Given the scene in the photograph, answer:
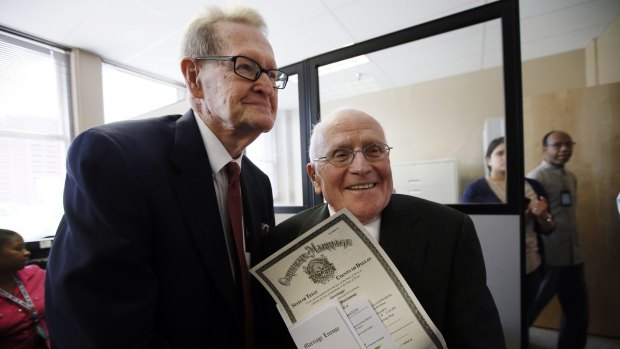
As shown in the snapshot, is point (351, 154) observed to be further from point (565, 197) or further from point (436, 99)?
point (436, 99)

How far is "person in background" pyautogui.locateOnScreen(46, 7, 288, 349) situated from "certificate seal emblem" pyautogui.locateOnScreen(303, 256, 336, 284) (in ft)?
0.71

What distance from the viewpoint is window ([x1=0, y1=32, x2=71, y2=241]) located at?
2658mm

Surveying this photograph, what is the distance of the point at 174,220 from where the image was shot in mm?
694

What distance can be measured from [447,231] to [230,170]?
66 centimetres

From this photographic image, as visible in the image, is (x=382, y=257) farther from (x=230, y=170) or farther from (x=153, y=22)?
Answer: (x=153, y=22)

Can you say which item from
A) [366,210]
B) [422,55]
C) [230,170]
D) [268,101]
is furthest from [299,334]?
[422,55]

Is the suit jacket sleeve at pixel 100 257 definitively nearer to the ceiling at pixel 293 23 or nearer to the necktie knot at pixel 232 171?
the necktie knot at pixel 232 171

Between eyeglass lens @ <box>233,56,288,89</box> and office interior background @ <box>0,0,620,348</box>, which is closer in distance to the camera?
eyeglass lens @ <box>233,56,288,89</box>

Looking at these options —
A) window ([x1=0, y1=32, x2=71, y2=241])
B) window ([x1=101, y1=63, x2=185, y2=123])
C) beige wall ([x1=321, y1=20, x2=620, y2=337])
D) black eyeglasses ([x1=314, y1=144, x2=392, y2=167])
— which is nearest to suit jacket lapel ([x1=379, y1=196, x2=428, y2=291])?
black eyeglasses ([x1=314, y1=144, x2=392, y2=167])

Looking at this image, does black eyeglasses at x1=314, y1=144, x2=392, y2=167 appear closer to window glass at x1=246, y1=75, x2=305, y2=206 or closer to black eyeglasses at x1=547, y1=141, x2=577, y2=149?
black eyeglasses at x1=547, y1=141, x2=577, y2=149

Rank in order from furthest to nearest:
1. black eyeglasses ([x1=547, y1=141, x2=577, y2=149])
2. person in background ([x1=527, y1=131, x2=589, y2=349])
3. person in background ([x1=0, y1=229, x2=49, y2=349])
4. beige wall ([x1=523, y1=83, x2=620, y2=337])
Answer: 1. beige wall ([x1=523, y1=83, x2=620, y2=337])
2. black eyeglasses ([x1=547, y1=141, x2=577, y2=149])
3. person in background ([x1=527, y1=131, x2=589, y2=349])
4. person in background ([x1=0, y1=229, x2=49, y2=349])

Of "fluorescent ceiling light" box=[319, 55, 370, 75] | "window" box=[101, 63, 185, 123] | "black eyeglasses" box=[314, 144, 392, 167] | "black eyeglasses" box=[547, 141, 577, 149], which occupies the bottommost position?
"black eyeglasses" box=[314, 144, 392, 167]

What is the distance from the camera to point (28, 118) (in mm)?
2807

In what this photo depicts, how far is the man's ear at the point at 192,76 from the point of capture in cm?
88
